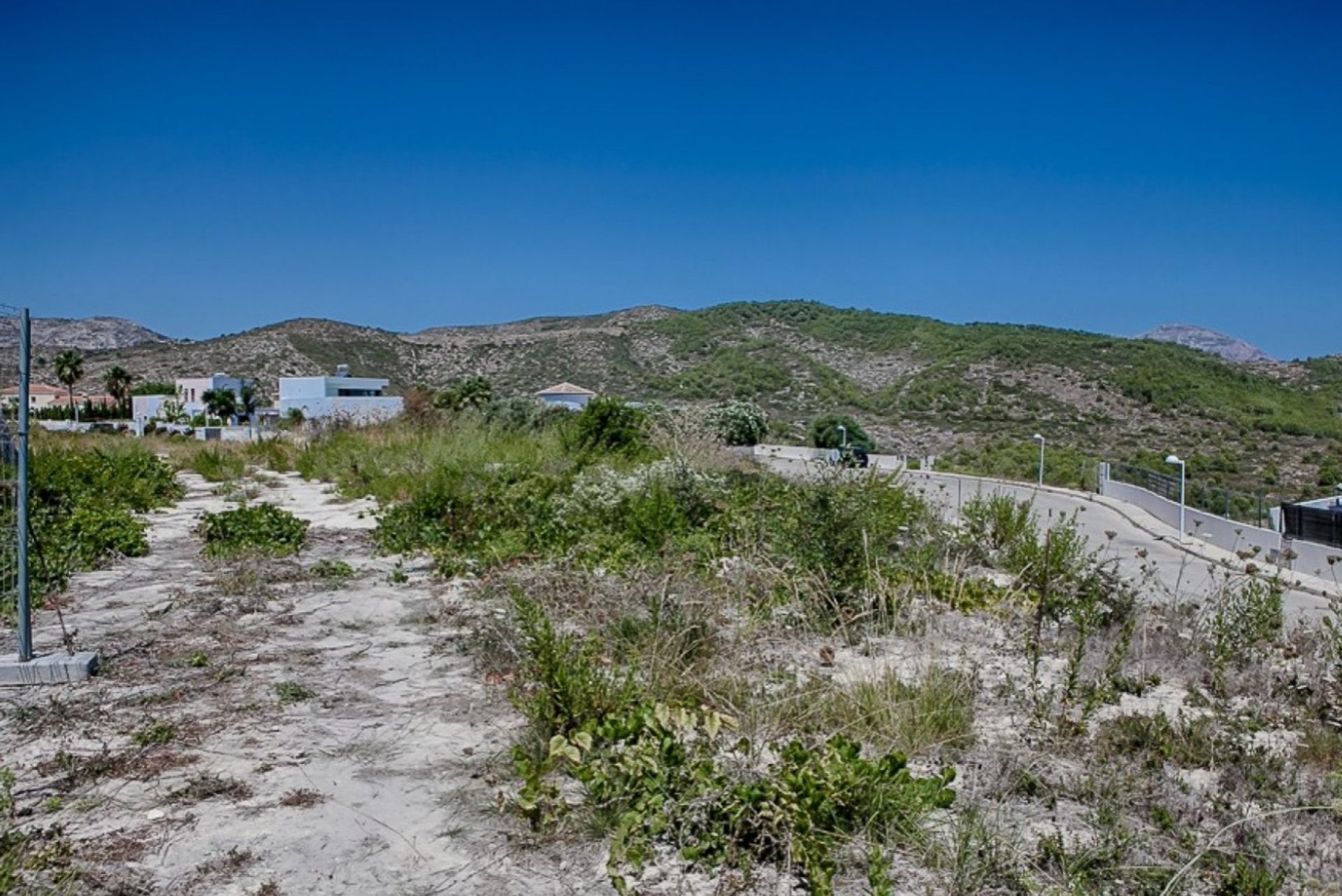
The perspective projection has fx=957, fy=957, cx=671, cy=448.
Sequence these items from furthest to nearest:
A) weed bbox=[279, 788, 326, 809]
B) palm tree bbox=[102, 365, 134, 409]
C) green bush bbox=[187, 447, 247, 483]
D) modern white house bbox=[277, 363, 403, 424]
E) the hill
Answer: palm tree bbox=[102, 365, 134, 409]
modern white house bbox=[277, 363, 403, 424]
the hill
green bush bbox=[187, 447, 247, 483]
weed bbox=[279, 788, 326, 809]

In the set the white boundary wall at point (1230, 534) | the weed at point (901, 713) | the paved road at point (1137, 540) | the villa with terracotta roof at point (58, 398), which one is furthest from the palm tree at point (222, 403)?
the weed at point (901, 713)

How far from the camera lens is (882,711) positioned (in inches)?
169

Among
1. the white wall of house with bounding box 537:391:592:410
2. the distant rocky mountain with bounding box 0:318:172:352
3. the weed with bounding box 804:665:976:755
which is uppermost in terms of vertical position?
the distant rocky mountain with bounding box 0:318:172:352

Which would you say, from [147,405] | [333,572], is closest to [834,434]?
[333,572]

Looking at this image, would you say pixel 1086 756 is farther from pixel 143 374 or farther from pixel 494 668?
pixel 143 374

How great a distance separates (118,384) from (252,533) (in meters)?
68.3

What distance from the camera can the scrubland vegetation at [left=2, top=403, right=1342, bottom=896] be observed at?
3229 millimetres

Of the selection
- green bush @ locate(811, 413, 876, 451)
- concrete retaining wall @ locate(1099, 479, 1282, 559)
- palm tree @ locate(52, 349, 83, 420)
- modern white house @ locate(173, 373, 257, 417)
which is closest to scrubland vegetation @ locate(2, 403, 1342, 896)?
concrete retaining wall @ locate(1099, 479, 1282, 559)

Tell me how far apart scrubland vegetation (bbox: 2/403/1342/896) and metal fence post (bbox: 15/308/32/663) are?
2395mm

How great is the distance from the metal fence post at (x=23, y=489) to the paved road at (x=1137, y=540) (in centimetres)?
666

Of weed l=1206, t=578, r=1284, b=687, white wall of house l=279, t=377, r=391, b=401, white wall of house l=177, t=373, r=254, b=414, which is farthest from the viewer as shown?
white wall of house l=177, t=373, r=254, b=414

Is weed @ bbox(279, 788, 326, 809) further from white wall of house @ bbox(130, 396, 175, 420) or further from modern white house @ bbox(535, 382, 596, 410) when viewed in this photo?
white wall of house @ bbox(130, 396, 175, 420)

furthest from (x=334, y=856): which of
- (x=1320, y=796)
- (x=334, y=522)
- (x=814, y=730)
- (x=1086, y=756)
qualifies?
(x=334, y=522)

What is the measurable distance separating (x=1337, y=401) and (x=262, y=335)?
77639mm
